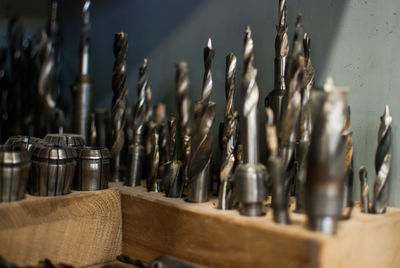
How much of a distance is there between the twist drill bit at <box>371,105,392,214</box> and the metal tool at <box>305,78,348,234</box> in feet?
0.79

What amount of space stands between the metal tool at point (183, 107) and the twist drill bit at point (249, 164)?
6.5 inches

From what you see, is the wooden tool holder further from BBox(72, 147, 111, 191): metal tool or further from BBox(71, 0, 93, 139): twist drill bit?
BBox(71, 0, 93, 139): twist drill bit

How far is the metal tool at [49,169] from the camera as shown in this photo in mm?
926

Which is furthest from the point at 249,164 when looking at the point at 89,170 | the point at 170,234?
the point at 89,170

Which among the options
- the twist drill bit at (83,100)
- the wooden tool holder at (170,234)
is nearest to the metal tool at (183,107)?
the wooden tool holder at (170,234)

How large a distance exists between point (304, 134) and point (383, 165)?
17 centimetres

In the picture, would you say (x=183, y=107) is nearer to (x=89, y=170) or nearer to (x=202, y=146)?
Result: (x=202, y=146)

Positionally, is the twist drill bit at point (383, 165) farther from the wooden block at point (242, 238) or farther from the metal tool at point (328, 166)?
the metal tool at point (328, 166)

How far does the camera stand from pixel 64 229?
941 mm

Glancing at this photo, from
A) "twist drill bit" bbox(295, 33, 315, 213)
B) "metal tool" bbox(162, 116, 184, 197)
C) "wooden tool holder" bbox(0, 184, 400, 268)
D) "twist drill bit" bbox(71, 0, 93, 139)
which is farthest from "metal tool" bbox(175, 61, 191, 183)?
"twist drill bit" bbox(71, 0, 93, 139)

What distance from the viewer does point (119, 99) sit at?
3.80 feet

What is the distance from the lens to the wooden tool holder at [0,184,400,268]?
2.37ft

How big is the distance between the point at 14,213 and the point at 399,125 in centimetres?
82

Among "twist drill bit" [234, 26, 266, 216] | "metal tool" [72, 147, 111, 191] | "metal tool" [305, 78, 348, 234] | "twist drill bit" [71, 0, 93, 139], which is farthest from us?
"twist drill bit" [71, 0, 93, 139]
